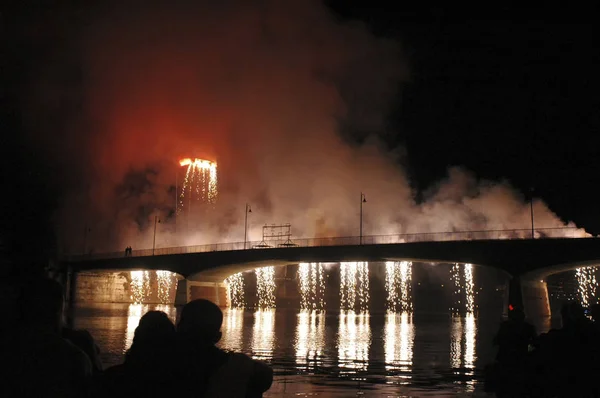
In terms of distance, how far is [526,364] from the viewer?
32.5 ft

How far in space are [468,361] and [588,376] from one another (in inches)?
819

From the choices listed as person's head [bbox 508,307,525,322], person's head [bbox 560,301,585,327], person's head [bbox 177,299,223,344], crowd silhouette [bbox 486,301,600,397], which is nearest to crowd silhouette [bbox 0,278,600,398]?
person's head [bbox 177,299,223,344]

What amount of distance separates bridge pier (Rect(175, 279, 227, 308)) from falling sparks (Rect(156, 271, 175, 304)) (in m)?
29.7

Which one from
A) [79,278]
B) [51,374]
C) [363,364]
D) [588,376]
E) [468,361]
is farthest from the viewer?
[79,278]

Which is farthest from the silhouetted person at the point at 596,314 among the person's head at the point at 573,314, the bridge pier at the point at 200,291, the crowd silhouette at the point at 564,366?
the bridge pier at the point at 200,291

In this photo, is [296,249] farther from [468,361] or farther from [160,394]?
[160,394]

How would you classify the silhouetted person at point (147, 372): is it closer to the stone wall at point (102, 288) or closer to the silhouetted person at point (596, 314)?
the silhouetted person at point (596, 314)

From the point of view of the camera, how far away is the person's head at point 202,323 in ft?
20.1

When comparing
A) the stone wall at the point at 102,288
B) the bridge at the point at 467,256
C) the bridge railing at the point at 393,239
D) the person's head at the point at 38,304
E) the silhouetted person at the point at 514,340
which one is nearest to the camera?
the person's head at the point at 38,304

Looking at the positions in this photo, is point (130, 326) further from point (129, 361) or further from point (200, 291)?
point (200, 291)

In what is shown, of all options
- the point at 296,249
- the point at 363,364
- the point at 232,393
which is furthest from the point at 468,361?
the point at 296,249

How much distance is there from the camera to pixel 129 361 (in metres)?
6.03

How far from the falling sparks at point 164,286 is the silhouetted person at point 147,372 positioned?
6120 inches

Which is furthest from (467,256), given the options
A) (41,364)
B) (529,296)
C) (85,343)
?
(41,364)
